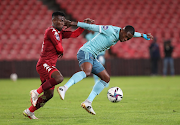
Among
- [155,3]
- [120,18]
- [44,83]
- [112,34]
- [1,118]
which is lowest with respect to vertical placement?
[1,118]

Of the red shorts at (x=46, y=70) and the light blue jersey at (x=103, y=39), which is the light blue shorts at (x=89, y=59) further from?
the red shorts at (x=46, y=70)

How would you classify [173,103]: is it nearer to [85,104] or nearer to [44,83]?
[85,104]

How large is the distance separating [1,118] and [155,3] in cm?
1599

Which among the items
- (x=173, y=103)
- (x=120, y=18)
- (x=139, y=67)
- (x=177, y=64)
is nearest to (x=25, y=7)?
(x=120, y=18)

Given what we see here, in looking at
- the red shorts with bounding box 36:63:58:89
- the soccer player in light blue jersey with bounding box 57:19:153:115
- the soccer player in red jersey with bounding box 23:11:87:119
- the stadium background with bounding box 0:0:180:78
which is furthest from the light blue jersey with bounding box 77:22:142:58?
the stadium background with bounding box 0:0:180:78

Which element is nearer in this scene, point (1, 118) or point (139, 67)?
point (1, 118)

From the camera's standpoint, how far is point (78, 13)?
17.1 metres

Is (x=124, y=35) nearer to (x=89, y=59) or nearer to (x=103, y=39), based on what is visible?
(x=103, y=39)

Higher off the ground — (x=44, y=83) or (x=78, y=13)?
(x=78, y=13)

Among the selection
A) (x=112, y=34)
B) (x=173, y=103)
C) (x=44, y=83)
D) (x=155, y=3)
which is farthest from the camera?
(x=155, y=3)

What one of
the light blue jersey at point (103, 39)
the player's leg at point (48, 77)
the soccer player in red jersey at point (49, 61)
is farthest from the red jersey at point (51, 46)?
the light blue jersey at point (103, 39)

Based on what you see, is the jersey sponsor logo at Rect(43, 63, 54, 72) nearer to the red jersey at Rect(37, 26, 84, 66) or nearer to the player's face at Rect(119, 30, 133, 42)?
the red jersey at Rect(37, 26, 84, 66)

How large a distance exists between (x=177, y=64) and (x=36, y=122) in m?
12.6

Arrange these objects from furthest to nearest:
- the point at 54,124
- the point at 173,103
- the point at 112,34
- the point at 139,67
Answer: the point at 139,67, the point at 173,103, the point at 112,34, the point at 54,124
